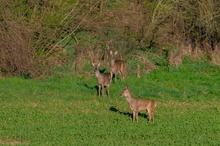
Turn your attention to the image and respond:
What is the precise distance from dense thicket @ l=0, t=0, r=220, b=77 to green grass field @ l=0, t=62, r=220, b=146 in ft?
3.10

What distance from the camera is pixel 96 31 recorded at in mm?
23328

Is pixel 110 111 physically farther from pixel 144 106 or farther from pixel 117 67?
pixel 117 67

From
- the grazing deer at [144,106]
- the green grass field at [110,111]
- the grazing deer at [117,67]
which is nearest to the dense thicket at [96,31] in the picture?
the green grass field at [110,111]

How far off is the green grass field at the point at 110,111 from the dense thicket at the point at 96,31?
0.95 metres

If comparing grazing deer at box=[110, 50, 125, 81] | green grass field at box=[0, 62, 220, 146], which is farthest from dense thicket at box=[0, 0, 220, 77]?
grazing deer at box=[110, 50, 125, 81]

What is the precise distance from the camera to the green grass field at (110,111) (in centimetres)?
1410

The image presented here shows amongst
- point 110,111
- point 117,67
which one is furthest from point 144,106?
point 117,67

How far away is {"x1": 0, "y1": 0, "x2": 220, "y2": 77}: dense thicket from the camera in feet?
69.2

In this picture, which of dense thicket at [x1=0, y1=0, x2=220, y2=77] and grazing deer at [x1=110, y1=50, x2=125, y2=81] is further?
grazing deer at [x1=110, y1=50, x2=125, y2=81]

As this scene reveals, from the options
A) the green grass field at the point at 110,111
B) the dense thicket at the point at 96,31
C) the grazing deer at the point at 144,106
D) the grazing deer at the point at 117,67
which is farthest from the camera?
the grazing deer at the point at 117,67

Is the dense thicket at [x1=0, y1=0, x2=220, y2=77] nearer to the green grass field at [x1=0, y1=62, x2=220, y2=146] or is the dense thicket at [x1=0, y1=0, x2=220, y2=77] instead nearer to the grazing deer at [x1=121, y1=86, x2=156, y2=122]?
A: the green grass field at [x1=0, y1=62, x2=220, y2=146]

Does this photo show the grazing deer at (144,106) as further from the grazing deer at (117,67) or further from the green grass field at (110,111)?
the grazing deer at (117,67)

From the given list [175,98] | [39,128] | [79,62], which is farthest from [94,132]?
[79,62]

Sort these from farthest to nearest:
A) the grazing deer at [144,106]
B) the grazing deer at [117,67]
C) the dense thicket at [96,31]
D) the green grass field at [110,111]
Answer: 1. the grazing deer at [117,67]
2. the dense thicket at [96,31]
3. the grazing deer at [144,106]
4. the green grass field at [110,111]
